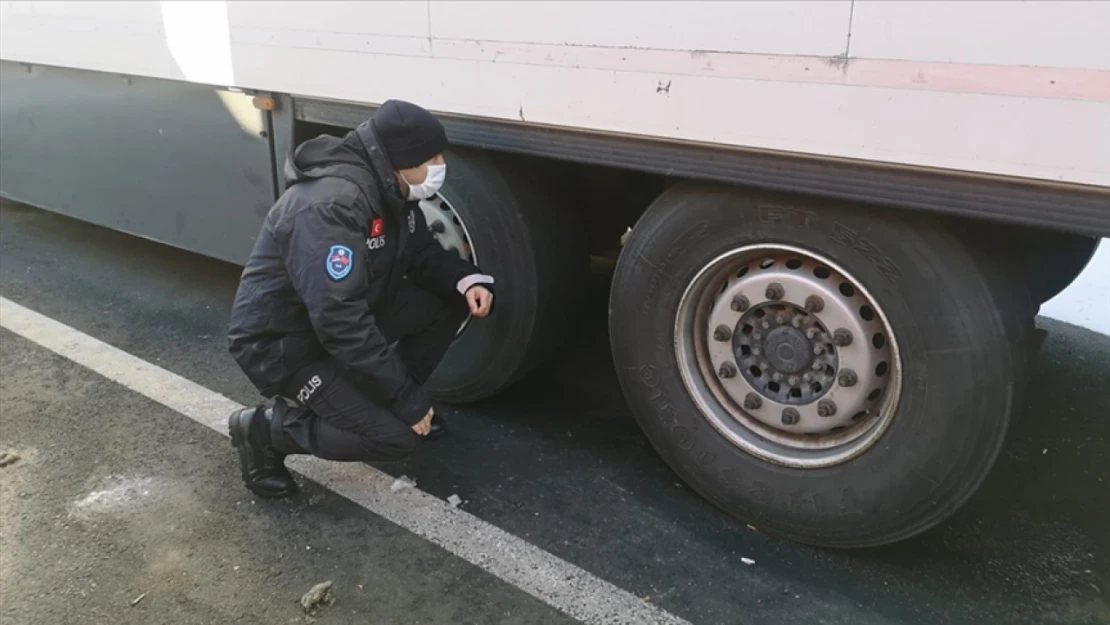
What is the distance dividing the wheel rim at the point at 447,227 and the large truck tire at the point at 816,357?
2.33ft

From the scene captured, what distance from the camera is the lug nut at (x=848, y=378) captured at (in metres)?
2.36

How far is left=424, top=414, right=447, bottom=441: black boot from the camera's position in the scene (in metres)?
3.18

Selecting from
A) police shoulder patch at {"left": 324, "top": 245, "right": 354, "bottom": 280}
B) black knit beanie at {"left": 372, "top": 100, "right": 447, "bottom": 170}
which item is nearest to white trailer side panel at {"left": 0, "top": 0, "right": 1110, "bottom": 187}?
black knit beanie at {"left": 372, "top": 100, "right": 447, "bottom": 170}

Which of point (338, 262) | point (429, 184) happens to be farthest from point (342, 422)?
point (429, 184)

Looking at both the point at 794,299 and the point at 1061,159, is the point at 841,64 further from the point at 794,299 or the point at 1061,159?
the point at 794,299

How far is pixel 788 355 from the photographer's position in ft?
8.06

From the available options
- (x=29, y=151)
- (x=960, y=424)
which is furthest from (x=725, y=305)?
(x=29, y=151)

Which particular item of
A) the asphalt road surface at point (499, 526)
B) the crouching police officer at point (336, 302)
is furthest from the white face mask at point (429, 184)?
the asphalt road surface at point (499, 526)

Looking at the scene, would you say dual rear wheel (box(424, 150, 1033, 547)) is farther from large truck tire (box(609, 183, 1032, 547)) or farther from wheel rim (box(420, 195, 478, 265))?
wheel rim (box(420, 195, 478, 265))

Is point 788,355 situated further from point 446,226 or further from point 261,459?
point 261,459

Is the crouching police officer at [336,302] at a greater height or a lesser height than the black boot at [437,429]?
greater

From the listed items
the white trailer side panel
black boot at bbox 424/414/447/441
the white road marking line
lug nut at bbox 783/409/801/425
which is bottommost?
the white road marking line

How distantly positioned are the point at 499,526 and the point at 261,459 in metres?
0.82

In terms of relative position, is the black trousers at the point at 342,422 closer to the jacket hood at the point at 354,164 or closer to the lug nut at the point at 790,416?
the jacket hood at the point at 354,164
